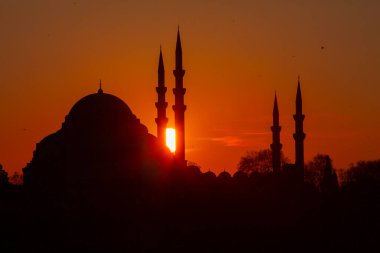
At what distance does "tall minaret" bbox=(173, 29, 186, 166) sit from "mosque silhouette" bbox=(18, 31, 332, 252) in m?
0.04

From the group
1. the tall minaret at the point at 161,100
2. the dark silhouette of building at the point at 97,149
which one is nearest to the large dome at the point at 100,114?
the dark silhouette of building at the point at 97,149

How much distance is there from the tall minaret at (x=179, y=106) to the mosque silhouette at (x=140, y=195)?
42mm

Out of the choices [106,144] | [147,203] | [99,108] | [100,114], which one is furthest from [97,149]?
[147,203]

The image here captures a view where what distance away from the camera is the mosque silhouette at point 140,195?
3416 cm

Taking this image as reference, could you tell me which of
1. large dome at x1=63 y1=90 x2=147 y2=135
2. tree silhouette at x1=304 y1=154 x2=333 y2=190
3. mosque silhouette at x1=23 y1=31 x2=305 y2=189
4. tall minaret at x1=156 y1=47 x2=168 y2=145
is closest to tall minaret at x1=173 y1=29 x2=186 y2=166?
mosque silhouette at x1=23 y1=31 x2=305 y2=189

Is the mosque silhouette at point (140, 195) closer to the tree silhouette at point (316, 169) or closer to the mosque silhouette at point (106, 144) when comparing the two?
the mosque silhouette at point (106, 144)

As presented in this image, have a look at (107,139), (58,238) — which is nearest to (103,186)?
(107,139)

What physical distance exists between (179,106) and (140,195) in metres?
4.78

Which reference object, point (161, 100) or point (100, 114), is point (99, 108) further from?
point (161, 100)

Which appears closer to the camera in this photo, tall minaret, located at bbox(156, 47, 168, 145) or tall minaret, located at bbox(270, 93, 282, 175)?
tall minaret, located at bbox(156, 47, 168, 145)

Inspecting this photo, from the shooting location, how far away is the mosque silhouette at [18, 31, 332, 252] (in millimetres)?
34156

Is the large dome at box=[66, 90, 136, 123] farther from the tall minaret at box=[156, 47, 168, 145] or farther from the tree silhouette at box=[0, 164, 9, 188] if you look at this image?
the tree silhouette at box=[0, 164, 9, 188]

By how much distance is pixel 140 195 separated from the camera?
38875mm

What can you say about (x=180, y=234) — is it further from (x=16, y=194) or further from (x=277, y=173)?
(x=277, y=173)
